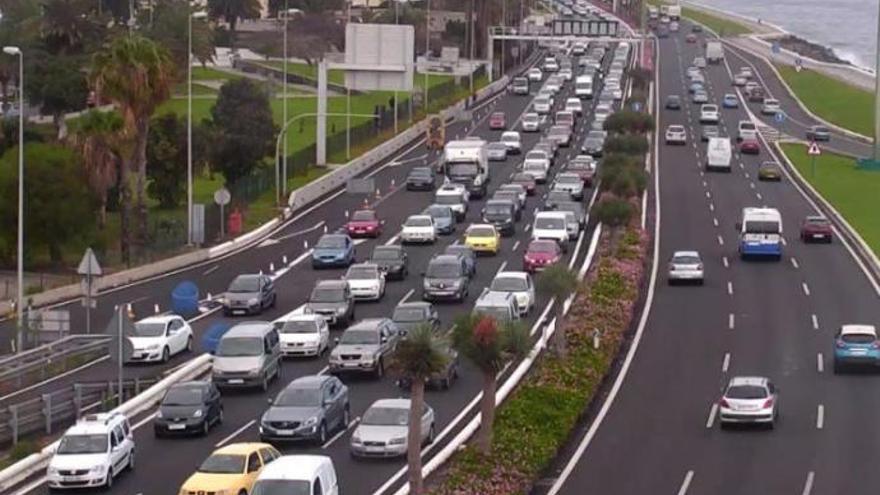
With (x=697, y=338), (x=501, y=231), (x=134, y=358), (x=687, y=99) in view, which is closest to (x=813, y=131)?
(x=687, y=99)

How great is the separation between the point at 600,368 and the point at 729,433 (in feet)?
19.2

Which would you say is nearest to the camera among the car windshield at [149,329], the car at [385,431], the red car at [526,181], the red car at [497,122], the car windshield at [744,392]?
the car at [385,431]

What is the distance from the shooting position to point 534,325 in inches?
2202

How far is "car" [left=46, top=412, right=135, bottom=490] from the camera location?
36.9 m

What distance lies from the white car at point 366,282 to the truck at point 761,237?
1545cm

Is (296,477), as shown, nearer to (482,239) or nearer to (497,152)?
(482,239)

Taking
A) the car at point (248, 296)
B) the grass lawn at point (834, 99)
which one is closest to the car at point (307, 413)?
the car at point (248, 296)

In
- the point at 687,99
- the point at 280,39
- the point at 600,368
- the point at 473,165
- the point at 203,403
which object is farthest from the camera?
the point at 280,39

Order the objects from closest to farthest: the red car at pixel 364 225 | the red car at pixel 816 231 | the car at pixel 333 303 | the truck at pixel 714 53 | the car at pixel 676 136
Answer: the car at pixel 333 303, the red car at pixel 816 231, the red car at pixel 364 225, the car at pixel 676 136, the truck at pixel 714 53

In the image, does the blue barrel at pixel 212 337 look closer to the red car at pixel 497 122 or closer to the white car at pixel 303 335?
the white car at pixel 303 335

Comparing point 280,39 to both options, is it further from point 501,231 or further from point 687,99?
point 501,231

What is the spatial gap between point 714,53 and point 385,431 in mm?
138887

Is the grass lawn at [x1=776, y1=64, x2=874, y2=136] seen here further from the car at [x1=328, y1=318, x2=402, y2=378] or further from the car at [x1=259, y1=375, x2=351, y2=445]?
the car at [x1=259, y1=375, x2=351, y2=445]

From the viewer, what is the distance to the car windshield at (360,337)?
48938 mm
